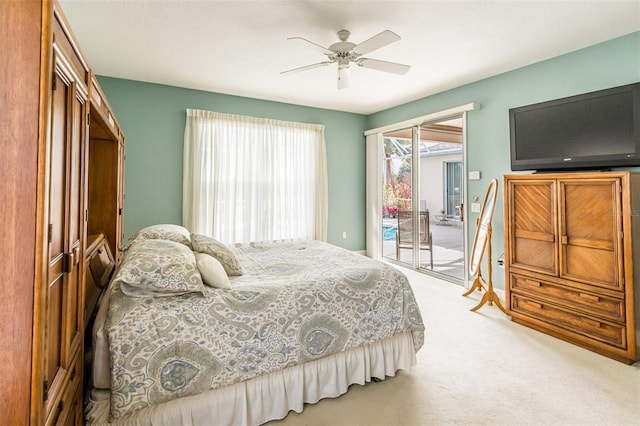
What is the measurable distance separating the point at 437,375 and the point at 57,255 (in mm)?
2338

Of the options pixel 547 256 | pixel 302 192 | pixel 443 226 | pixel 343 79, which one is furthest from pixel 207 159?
pixel 547 256

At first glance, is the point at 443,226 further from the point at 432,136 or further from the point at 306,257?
the point at 306,257

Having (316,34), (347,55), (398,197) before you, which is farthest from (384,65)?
(398,197)

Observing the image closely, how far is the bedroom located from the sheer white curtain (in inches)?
8.3

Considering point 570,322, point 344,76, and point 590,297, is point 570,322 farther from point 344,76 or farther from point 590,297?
point 344,76

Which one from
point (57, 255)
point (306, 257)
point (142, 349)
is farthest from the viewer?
point (306, 257)

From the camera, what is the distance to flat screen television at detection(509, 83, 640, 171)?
8.45 feet

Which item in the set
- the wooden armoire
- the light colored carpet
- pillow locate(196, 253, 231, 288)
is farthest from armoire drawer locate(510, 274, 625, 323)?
the wooden armoire

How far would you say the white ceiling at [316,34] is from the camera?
2.38 metres

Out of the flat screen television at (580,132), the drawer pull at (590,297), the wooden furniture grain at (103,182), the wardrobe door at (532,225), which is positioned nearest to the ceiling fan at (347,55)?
the flat screen television at (580,132)

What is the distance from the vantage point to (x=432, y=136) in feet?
15.9

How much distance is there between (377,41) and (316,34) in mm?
718

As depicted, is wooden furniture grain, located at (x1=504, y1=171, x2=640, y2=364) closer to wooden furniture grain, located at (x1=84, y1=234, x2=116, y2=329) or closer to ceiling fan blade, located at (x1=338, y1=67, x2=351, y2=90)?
ceiling fan blade, located at (x1=338, y1=67, x2=351, y2=90)

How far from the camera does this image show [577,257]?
2660 mm
